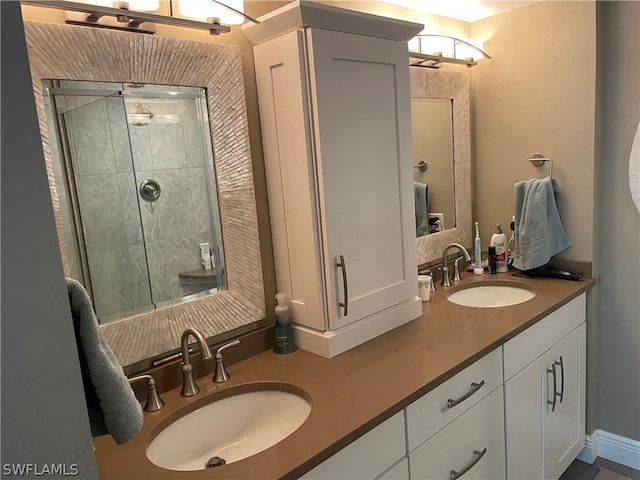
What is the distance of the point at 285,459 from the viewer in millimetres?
1031

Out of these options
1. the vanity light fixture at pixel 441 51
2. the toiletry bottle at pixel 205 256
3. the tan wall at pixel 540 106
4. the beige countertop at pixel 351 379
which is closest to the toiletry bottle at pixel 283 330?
the beige countertop at pixel 351 379

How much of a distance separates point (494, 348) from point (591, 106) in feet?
3.91

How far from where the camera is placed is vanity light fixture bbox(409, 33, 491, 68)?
211 cm

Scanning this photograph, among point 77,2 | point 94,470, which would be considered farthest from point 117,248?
point 94,470

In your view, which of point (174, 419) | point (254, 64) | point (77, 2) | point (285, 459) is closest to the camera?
point (285, 459)

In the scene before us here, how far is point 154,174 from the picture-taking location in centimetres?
135

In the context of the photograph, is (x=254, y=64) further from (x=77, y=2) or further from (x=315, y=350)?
(x=315, y=350)

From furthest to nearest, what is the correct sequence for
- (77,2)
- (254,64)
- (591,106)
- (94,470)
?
(591,106), (254,64), (77,2), (94,470)

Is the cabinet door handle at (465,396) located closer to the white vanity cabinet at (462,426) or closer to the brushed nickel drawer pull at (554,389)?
the white vanity cabinet at (462,426)

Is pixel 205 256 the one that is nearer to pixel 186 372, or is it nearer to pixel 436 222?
pixel 186 372

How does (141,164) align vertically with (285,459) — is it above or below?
above

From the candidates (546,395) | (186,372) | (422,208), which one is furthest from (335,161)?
(546,395)

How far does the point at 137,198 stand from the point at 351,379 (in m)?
0.79

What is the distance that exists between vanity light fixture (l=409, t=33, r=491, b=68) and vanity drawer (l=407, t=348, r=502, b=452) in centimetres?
129
